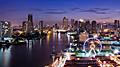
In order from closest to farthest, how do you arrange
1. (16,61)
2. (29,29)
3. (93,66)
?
(93,66) → (16,61) → (29,29)

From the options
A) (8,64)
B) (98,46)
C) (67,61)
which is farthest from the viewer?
(98,46)

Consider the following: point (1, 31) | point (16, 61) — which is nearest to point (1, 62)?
point (16, 61)

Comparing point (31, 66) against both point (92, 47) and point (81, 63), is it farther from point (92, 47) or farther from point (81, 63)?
point (92, 47)

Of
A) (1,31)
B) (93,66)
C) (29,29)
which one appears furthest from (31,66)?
(29,29)

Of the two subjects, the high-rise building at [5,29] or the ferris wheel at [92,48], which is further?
the high-rise building at [5,29]

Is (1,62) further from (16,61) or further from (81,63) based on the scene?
(81,63)

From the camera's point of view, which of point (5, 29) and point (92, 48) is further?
point (5, 29)

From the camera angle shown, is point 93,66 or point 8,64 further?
point 8,64

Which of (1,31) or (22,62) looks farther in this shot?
(1,31)

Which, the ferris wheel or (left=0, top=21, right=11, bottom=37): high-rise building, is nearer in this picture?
the ferris wheel
